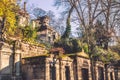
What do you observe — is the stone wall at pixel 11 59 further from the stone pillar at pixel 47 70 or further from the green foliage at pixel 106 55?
the green foliage at pixel 106 55

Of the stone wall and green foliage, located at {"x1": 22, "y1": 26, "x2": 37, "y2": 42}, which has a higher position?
green foliage, located at {"x1": 22, "y1": 26, "x2": 37, "y2": 42}

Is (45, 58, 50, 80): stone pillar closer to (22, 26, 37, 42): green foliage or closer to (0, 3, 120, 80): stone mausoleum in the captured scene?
(0, 3, 120, 80): stone mausoleum

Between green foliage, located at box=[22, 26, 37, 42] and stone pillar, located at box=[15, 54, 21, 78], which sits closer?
stone pillar, located at box=[15, 54, 21, 78]

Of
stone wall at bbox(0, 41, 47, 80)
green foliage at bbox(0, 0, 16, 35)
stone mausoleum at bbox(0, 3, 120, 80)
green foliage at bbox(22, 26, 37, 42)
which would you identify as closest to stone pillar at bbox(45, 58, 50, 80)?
stone mausoleum at bbox(0, 3, 120, 80)

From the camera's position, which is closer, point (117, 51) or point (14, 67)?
point (14, 67)

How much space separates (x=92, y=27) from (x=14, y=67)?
8016 millimetres

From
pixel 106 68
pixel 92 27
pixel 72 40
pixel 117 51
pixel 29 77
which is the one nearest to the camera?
pixel 29 77

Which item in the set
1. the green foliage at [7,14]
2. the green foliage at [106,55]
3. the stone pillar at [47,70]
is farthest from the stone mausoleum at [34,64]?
the green foliage at [106,55]


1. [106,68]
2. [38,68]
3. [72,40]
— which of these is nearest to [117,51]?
[106,68]

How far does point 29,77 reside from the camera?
2012 centimetres

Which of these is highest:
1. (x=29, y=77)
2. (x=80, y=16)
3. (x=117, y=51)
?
(x=80, y=16)

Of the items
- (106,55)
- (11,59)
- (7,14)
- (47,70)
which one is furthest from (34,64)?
(106,55)

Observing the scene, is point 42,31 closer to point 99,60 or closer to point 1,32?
point 99,60

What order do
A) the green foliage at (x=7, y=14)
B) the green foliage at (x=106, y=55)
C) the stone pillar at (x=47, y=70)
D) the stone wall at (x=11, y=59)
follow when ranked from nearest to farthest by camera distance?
the stone wall at (x=11, y=59), the stone pillar at (x=47, y=70), the green foliage at (x=7, y=14), the green foliage at (x=106, y=55)
